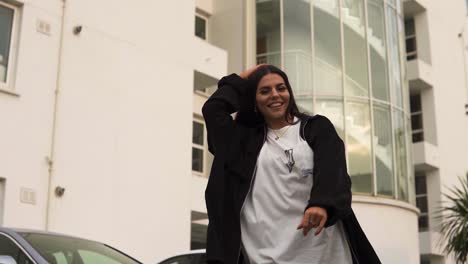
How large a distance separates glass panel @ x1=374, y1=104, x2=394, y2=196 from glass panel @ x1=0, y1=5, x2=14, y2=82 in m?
10.1

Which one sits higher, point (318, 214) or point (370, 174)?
point (370, 174)

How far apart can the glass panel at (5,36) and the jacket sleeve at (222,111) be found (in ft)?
33.2

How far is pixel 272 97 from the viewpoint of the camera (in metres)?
2.68

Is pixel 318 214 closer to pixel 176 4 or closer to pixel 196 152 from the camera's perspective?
pixel 176 4

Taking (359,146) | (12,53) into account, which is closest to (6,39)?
(12,53)

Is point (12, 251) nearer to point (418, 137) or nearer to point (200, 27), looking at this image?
point (200, 27)

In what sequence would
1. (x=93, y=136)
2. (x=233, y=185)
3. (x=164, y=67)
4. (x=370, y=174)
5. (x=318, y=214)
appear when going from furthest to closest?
(x=370, y=174), (x=164, y=67), (x=93, y=136), (x=233, y=185), (x=318, y=214)

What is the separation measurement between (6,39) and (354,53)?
9.72 metres

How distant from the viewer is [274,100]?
268cm

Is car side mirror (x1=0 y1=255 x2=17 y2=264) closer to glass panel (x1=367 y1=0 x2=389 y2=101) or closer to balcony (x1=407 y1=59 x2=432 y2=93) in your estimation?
glass panel (x1=367 y1=0 x2=389 y2=101)

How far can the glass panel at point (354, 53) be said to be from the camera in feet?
59.7

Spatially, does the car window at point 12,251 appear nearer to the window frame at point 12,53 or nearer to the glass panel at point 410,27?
the window frame at point 12,53

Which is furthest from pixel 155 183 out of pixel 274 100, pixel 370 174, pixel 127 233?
pixel 274 100

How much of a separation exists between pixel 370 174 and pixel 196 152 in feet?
15.4
